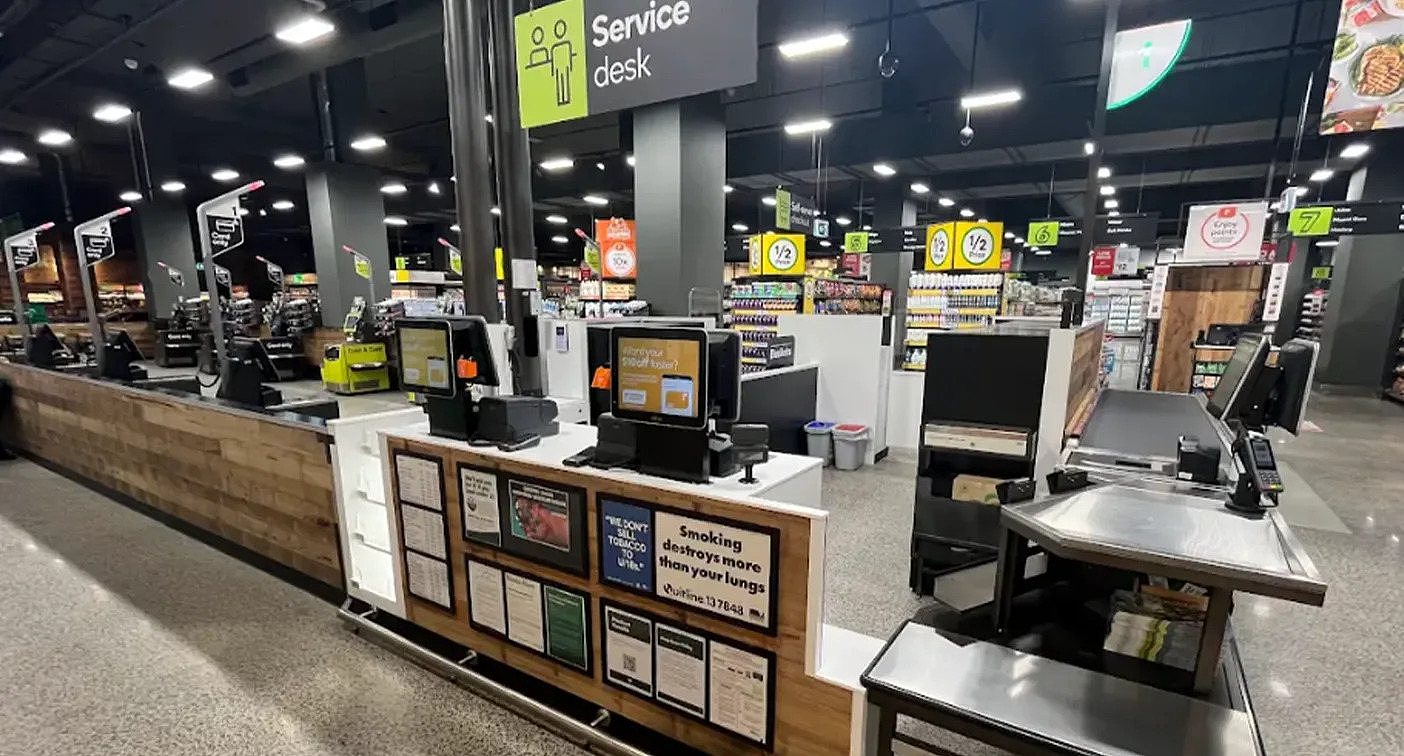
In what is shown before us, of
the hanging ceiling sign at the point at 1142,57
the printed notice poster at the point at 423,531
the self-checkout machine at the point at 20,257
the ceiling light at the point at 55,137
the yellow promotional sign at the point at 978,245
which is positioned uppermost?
the ceiling light at the point at 55,137

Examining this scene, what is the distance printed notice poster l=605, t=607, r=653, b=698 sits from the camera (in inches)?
75.9

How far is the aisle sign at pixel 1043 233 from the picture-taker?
→ 1137 centimetres

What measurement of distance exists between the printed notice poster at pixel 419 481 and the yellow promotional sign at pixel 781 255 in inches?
306

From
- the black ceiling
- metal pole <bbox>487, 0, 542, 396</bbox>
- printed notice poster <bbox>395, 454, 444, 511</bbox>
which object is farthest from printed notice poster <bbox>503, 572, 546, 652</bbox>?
the black ceiling

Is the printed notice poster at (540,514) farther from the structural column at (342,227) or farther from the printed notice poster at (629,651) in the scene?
the structural column at (342,227)

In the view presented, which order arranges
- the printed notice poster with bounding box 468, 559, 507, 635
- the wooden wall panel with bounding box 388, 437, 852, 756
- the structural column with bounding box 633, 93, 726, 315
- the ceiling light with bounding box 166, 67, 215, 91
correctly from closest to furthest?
the wooden wall panel with bounding box 388, 437, 852, 756 → the printed notice poster with bounding box 468, 559, 507, 635 → the ceiling light with bounding box 166, 67, 215, 91 → the structural column with bounding box 633, 93, 726, 315

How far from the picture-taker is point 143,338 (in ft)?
42.3

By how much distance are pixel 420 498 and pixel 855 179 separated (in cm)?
1335

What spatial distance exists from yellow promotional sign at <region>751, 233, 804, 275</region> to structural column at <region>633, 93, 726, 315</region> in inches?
90.1

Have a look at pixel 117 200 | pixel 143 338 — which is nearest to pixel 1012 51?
pixel 143 338

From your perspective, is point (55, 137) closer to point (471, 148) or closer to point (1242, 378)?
point (471, 148)

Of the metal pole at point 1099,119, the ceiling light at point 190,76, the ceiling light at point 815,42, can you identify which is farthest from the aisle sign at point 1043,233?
the ceiling light at point 190,76

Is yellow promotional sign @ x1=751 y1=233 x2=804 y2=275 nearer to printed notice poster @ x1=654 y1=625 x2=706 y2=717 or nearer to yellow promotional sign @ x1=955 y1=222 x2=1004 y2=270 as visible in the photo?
yellow promotional sign @ x1=955 y1=222 x2=1004 y2=270

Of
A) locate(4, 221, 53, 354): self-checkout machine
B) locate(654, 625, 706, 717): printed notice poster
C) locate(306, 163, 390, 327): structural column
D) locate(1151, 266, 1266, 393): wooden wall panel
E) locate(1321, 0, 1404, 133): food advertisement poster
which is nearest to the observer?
locate(654, 625, 706, 717): printed notice poster
